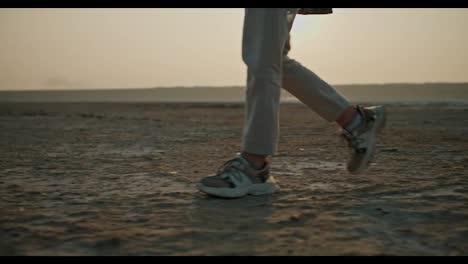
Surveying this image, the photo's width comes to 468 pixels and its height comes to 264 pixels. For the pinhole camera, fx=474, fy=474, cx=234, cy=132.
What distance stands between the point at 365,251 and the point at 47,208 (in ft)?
3.59

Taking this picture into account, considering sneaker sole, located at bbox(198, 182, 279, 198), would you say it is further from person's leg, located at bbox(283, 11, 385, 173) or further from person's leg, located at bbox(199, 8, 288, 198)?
person's leg, located at bbox(283, 11, 385, 173)

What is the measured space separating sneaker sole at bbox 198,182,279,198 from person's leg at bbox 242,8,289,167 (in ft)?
0.45

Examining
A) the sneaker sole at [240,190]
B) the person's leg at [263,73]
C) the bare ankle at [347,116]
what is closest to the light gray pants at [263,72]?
the person's leg at [263,73]

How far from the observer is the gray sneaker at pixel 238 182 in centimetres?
185

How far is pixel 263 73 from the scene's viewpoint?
184cm

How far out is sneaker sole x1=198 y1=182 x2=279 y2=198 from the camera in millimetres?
1843

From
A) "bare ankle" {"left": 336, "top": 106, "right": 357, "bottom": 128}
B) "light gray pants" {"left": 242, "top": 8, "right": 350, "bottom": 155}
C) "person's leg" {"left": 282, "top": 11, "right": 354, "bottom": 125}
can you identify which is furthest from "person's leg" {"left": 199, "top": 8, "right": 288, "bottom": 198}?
"bare ankle" {"left": 336, "top": 106, "right": 357, "bottom": 128}

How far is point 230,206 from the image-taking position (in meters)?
1.71

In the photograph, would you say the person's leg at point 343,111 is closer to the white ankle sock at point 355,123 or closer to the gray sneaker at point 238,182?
the white ankle sock at point 355,123

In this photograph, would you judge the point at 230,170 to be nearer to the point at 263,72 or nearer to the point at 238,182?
the point at 238,182

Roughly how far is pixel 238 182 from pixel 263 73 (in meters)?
0.44

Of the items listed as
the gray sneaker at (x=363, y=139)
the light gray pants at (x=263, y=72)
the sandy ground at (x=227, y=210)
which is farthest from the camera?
the gray sneaker at (x=363, y=139)
